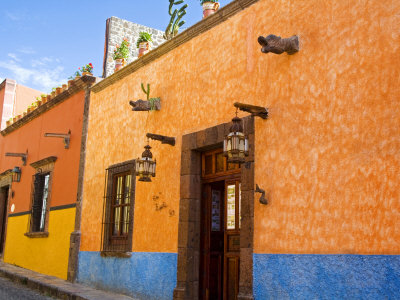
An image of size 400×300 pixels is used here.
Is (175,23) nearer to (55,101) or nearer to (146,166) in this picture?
(146,166)

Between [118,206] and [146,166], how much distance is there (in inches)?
66.6

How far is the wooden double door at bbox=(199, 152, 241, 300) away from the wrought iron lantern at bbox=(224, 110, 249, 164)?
913 millimetres

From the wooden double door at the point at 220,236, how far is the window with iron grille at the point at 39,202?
20.7 feet

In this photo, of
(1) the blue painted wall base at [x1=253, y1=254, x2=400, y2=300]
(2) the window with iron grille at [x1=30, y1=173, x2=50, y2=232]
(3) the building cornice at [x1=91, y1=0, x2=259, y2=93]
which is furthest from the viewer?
(2) the window with iron grille at [x1=30, y1=173, x2=50, y2=232]

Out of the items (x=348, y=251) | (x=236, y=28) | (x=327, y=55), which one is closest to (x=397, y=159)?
(x=348, y=251)

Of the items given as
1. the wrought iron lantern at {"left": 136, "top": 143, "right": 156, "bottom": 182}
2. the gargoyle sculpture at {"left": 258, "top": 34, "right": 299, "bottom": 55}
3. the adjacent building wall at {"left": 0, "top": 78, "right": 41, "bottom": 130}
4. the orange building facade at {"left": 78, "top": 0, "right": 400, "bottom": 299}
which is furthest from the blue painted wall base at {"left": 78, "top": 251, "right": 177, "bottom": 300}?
the adjacent building wall at {"left": 0, "top": 78, "right": 41, "bottom": 130}

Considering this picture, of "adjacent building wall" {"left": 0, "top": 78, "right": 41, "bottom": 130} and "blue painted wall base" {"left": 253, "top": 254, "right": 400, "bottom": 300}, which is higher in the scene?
"adjacent building wall" {"left": 0, "top": 78, "right": 41, "bottom": 130}

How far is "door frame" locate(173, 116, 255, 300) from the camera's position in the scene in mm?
5469

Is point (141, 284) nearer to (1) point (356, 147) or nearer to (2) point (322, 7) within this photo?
(1) point (356, 147)

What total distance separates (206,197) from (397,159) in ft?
10.0

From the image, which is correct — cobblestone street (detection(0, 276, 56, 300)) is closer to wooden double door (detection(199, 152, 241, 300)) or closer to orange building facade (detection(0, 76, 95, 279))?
orange building facade (detection(0, 76, 95, 279))

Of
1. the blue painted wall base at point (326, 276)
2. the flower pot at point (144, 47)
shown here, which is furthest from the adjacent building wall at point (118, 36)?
the blue painted wall base at point (326, 276)

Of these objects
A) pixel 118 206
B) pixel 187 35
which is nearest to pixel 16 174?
pixel 118 206

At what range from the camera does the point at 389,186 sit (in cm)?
403
